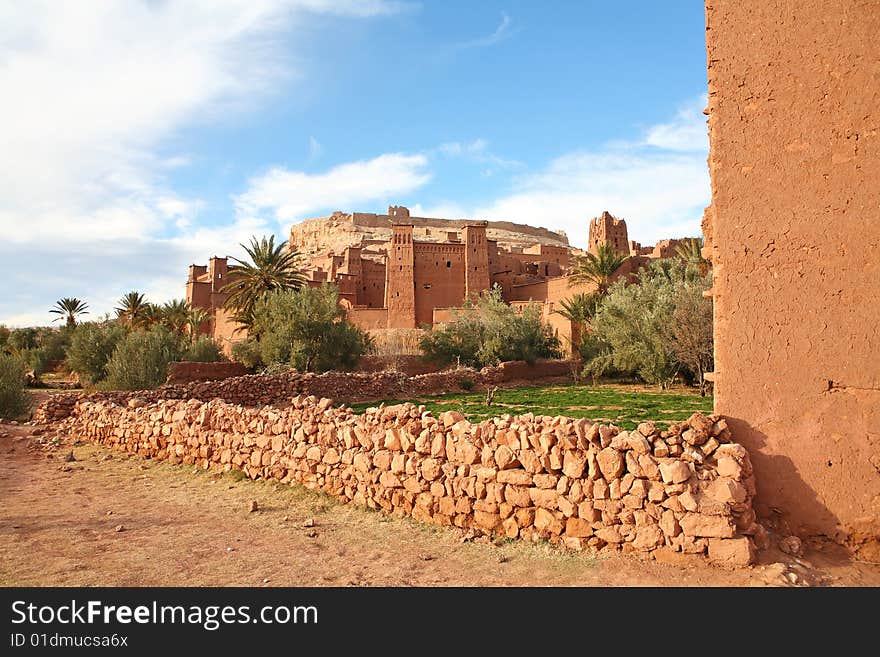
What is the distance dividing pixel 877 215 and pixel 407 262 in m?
43.2

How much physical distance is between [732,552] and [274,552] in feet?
12.6

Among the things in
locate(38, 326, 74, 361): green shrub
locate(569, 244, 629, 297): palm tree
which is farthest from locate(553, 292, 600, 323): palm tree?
locate(38, 326, 74, 361): green shrub

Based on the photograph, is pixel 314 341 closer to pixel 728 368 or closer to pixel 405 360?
pixel 405 360

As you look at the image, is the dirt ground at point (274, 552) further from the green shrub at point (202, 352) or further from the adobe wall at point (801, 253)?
the green shrub at point (202, 352)

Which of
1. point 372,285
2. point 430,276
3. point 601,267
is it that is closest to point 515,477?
point 601,267

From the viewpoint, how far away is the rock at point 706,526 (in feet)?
14.3

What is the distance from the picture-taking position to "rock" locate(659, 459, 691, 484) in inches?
179

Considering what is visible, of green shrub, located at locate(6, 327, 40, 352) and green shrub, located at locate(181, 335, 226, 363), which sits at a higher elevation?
green shrub, located at locate(6, 327, 40, 352)

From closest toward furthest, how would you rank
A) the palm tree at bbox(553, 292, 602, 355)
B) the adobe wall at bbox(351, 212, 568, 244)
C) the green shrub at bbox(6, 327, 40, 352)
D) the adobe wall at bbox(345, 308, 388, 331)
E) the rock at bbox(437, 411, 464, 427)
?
the rock at bbox(437, 411, 464, 427) → the palm tree at bbox(553, 292, 602, 355) → the green shrub at bbox(6, 327, 40, 352) → the adobe wall at bbox(345, 308, 388, 331) → the adobe wall at bbox(351, 212, 568, 244)

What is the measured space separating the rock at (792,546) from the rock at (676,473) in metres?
0.96

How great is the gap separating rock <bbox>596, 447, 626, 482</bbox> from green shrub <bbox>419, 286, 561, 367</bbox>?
2329 centimetres

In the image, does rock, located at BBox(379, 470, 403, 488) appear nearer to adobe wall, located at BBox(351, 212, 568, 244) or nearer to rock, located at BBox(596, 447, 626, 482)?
rock, located at BBox(596, 447, 626, 482)

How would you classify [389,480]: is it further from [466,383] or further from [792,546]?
[466,383]
